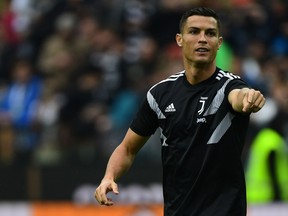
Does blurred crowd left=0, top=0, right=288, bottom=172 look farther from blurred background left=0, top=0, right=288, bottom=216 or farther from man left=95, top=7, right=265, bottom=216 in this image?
man left=95, top=7, right=265, bottom=216

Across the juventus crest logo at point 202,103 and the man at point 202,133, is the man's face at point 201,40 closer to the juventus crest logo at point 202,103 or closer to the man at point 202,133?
the man at point 202,133

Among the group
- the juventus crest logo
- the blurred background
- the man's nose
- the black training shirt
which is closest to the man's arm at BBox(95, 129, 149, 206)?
the black training shirt

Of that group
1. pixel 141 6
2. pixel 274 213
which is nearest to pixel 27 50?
pixel 141 6

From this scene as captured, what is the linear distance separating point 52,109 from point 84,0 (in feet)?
9.05

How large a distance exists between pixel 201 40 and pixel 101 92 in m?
7.07

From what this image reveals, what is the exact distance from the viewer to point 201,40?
6.83 metres

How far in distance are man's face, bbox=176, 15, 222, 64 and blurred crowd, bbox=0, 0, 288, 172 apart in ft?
17.9

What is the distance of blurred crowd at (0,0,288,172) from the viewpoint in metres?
13.1

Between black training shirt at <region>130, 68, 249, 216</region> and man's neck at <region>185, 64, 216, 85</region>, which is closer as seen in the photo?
black training shirt at <region>130, 68, 249, 216</region>

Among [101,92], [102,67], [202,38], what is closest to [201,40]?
[202,38]

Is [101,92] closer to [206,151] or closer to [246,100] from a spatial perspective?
[206,151]

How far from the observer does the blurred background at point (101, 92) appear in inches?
487

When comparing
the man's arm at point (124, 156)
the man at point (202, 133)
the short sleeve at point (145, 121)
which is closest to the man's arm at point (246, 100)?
the man at point (202, 133)

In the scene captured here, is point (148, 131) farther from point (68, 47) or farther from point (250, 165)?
point (68, 47)
